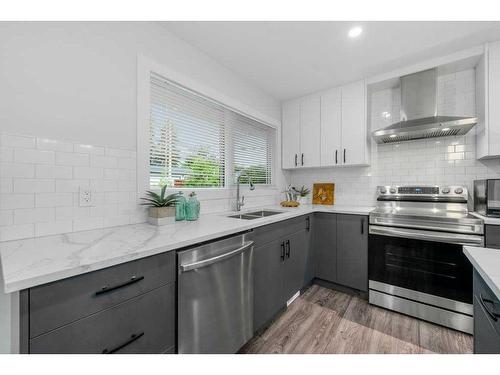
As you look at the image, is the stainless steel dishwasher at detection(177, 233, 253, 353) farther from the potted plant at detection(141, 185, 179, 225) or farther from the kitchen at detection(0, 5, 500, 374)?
the potted plant at detection(141, 185, 179, 225)

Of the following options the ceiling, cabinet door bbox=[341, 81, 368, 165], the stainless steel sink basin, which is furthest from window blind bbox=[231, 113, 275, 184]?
cabinet door bbox=[341, 81, 368, 165]

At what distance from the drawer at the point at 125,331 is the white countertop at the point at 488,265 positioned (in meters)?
1.22

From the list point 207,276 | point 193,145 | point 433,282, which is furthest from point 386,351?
point 193,145

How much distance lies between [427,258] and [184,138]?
7.86ft

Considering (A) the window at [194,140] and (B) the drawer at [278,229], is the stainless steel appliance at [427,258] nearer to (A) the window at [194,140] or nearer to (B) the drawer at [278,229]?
(B) the drawer at [278,229]

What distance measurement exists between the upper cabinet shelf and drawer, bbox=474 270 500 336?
72.5 inches

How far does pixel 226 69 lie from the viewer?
7.67ft

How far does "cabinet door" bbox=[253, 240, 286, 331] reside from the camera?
1685 millimetres

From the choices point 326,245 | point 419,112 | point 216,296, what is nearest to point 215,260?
point 216,296

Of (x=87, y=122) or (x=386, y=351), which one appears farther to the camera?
(x=386, y=351)

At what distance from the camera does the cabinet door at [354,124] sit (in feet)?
8.48

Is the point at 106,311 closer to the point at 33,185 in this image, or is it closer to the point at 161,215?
the point at 161,215
